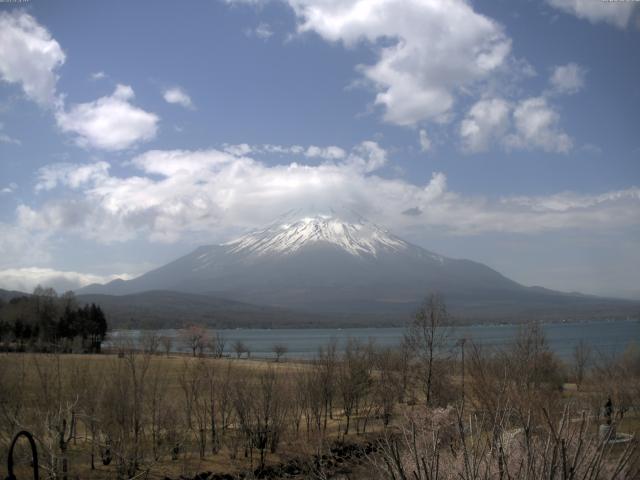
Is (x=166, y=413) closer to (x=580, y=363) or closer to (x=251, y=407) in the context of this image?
(x=251, y=407)

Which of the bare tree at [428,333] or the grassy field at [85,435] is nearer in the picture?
the grassy field at [85,435]

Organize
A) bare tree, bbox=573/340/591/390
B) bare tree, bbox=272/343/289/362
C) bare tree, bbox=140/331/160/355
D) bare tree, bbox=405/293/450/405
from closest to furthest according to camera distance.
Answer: bare tree, bbox=140/331/160/355 → bare tree, bbox=405/293/450/405 → bare tree, bbox=573/340/591/390 → bare tree, bbox=272/343/289/362

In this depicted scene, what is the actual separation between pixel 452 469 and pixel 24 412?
1864 centimetres

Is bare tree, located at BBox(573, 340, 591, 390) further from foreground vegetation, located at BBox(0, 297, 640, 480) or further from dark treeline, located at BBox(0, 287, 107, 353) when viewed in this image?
dark treeline, located at BBox(0, 287, 107, 353)

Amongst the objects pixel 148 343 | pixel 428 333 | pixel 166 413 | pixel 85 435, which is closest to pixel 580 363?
pixel 428 333

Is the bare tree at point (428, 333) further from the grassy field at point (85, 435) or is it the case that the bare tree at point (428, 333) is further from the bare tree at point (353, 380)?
the grassy field at point (85, 435)

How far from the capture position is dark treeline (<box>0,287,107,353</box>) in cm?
7944

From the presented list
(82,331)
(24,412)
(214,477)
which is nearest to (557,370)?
(214,477)

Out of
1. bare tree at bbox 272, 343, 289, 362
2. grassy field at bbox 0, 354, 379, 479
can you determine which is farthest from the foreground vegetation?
bare tree at bbox 272, 343, 289, 362

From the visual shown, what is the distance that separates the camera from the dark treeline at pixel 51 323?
261 feet

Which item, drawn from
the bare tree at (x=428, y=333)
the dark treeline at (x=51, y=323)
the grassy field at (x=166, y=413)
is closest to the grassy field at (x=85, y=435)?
the grassy field at (x=166, y=413)

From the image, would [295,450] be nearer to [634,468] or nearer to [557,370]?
[634,468]

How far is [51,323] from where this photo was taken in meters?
86.7

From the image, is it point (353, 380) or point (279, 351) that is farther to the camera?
point (279, 351)
